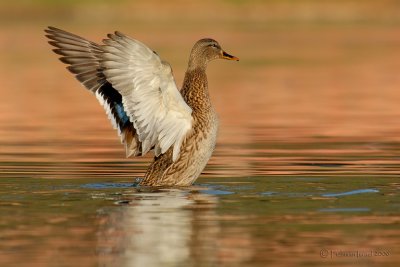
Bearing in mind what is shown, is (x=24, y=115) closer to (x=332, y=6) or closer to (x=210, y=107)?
(x=210, y=107)

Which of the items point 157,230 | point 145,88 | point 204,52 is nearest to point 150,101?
point 145,88

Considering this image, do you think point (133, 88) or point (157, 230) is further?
point (133, 88)

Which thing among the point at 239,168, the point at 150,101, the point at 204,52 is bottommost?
the point at 239,168

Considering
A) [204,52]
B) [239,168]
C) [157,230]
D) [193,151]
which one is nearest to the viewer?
[157,230]

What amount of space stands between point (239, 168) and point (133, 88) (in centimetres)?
239

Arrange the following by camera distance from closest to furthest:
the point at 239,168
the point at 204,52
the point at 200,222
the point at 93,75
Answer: the point at 200,222 → the point at 93,75 → the point at 204,52 → the point at 239,168

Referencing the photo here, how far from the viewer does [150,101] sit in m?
12.8

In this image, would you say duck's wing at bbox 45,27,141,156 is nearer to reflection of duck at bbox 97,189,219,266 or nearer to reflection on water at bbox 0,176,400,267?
reflection on water at bbox 0,176,400,267

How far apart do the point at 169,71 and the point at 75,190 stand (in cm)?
150

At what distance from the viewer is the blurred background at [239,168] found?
32.3ft

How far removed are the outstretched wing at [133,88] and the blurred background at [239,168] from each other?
647 mm

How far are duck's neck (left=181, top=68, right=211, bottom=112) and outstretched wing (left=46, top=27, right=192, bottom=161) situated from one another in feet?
0.91

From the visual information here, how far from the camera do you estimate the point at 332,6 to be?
6700cm

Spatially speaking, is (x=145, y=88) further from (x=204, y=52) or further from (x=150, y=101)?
(x=204, y=52)
